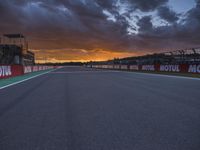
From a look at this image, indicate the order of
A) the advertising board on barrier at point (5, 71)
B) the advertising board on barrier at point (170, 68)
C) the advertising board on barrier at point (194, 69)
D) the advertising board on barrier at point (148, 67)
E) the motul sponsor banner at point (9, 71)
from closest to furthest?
1. the advertising board on barrier at point (5, 71)
2. the motul sponsor banner at point (9, 71)
3. the advertising board on barrier at point (194, 69)
4. the advertising board on barrier at point (170, 68)
5. the advertising board on barrier at point (148, 67)

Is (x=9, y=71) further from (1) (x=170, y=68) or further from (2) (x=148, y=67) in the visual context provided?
(2) (x=148, y=67)

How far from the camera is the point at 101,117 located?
17.3 ft

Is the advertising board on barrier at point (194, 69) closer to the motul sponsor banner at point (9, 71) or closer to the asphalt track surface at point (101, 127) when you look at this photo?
the asphalt track surface at point (101, 127)

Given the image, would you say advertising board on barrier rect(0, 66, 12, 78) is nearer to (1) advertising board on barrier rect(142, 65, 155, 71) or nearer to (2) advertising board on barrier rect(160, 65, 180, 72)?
(2) advertising board on barrier rect(160, 65, 180, 72)

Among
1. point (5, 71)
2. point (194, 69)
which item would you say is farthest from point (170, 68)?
point (5, 71)

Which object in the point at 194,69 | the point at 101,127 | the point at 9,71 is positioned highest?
the point at 194,69

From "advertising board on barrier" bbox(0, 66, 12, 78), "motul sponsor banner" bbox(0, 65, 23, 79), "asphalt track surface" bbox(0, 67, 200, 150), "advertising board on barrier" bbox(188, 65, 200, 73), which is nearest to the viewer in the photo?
"asphalt track surface" bbox(0, 67, 200, 150)

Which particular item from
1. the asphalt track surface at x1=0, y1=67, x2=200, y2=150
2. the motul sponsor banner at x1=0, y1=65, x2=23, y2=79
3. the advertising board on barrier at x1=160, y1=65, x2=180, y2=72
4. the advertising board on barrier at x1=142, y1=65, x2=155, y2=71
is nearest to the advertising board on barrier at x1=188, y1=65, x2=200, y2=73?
the advertising board on barrier at x1=160, y1=65, x2=180, y2=72

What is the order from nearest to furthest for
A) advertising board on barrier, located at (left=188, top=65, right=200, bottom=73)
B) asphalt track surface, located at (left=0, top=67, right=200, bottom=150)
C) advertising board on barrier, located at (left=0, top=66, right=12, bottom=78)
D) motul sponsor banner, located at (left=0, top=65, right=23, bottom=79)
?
1. asphalt track surface, located at (left=0, top=67, right=200, bottom=150)
2. advertising board on barrier, located at (left=0, top=66, right=12, bottom=78)
3. motul sponsor banner, located at (left=0, top=65, right=23, bottom=79)
4. advertising board on barrier, located at (left=188, top=65, right=200, bottom=73)

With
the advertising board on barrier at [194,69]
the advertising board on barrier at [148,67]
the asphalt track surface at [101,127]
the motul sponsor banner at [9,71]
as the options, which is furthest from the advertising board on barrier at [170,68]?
the asphalt track surface at [101,127]

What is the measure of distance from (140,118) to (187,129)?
1.20m

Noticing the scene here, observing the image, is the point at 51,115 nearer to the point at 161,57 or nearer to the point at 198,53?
the point at 198,53

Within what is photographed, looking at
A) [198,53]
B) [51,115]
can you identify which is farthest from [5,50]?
[51,115]

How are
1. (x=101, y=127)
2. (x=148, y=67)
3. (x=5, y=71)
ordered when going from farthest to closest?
(x=148, y=67), (x=5, y=71), (x=101, y=127)
